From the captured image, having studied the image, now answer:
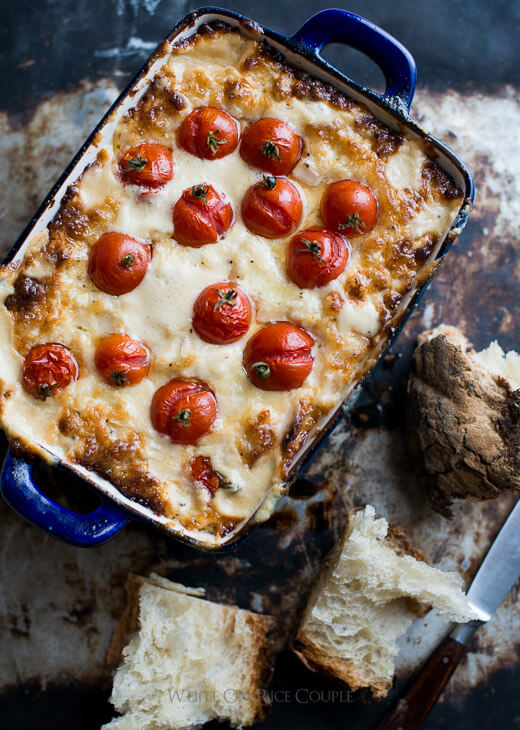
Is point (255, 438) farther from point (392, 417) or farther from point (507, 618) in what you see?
point (507, 618)

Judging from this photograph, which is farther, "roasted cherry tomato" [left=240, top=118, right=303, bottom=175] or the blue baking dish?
"roasted cherry tomato" [left=240, top=118, right=303, bottom=175]

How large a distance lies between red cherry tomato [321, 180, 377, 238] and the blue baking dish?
0.98 ft

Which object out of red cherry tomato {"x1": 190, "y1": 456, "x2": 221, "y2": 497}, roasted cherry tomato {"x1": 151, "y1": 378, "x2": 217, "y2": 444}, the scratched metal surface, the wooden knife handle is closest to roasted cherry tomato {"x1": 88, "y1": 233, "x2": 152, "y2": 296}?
roasted cherry tomato {"x1": 151, "y1": 378, "x2": 217, "y2": 444}

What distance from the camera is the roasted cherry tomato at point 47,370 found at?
2205 millimetres

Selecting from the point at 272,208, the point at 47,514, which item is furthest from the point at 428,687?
the point at 272,208

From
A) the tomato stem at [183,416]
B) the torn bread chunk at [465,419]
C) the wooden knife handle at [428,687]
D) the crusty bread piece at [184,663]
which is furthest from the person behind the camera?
the wooden knife handle at [428,687]

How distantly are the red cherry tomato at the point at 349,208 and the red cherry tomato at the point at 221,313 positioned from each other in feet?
1.44

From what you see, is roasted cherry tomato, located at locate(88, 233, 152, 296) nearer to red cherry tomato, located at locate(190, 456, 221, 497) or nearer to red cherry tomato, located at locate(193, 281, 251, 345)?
red cherry tomato, located at locate(193, 281, 251, 345)

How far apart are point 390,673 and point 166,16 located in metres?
3.16

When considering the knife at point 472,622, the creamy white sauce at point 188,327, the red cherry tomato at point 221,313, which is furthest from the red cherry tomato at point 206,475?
the knife at point 472,622

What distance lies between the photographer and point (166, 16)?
9.75 feet

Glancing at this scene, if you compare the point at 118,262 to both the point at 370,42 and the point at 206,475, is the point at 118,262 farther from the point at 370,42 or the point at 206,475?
the point at 370,42

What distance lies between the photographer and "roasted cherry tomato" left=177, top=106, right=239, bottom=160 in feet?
7.50

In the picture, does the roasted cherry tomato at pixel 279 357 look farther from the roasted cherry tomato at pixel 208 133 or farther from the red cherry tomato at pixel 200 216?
the roasted cherry tomato at pixel 208 133
